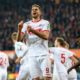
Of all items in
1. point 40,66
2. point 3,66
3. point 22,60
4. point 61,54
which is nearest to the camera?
point 40,66

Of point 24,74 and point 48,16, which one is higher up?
point 48,16

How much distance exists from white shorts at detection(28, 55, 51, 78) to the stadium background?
39.6ft

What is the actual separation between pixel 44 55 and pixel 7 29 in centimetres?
1426

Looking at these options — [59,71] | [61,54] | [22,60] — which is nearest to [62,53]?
[61,54]

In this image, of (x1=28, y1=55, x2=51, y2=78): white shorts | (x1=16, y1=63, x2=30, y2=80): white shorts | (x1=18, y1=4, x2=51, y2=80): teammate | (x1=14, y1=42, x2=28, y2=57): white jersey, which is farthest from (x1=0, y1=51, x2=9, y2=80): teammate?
(x1=28, y1=55, x2=51, y2=78): white shorts

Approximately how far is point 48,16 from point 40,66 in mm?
15253

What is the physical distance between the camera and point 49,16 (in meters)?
24.4

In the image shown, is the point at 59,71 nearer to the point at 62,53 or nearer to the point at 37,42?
the point at 62,53

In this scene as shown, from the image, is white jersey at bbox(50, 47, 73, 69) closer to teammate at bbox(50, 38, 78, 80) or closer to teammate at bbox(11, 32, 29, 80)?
teammate at bbox(50, 38, 78, 80)

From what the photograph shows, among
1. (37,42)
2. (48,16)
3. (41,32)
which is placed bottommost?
(37,42)

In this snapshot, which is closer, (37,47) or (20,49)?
(37,47)

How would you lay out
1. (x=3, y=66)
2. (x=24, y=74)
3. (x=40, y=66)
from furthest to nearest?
(x=3, y=66), (x=24, y=74), (x=40, y=66)

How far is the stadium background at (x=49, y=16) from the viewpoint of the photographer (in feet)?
73.7

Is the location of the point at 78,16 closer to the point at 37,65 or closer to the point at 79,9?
the point at 79,9
